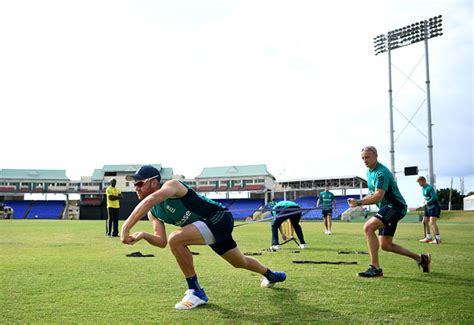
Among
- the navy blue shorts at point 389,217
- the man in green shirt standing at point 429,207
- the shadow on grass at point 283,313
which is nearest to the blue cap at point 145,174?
the shadow on grass at point 283,313

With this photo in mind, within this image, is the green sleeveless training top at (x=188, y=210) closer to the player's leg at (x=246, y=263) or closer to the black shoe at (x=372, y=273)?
the player's leg at (x=246, y=263)

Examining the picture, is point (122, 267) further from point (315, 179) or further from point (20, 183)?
point (20, 183)

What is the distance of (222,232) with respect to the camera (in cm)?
519

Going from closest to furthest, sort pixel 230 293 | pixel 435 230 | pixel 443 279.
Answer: pixel 230 293 → pixel 443 279 → pixel 435 230

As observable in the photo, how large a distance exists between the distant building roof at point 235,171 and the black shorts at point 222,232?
254 ft

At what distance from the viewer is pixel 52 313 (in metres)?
4.59

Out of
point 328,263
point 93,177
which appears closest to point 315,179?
point 93,177

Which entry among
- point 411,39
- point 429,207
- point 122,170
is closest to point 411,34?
point 411,39

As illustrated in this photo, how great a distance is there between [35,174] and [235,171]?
39.5 m

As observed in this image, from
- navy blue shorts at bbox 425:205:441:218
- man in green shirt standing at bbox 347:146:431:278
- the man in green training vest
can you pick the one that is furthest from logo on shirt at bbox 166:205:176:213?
navy blue shorts at bbox 425:205:441:218

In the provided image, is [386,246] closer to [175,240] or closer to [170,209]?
[175,240]

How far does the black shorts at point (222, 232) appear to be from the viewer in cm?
516

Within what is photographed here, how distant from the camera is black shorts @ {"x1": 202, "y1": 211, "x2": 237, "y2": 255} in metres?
5.16

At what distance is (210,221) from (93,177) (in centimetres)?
8562
